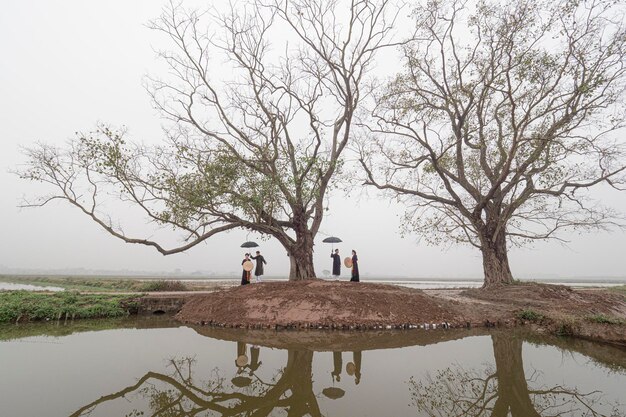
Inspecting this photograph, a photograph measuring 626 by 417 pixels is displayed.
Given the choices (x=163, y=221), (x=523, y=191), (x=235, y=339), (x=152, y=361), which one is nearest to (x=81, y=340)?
(x=152, y=361)

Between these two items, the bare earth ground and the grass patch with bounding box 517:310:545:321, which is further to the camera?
the grass patch with bounding box 517:310:545:321

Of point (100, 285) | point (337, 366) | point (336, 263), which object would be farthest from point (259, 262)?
point (100, 285)

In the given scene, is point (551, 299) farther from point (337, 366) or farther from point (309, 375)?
point (309, 375)

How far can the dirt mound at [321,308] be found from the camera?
11.5 m

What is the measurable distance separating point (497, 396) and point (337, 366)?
292 cm

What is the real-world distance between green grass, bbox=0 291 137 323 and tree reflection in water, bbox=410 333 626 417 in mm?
12924

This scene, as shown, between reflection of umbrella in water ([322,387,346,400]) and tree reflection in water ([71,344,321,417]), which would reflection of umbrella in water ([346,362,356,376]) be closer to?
tree reflection in water ([71,344,321,417])

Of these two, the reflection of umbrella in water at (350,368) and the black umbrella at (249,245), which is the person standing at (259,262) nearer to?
the black umbrella at (249,245)

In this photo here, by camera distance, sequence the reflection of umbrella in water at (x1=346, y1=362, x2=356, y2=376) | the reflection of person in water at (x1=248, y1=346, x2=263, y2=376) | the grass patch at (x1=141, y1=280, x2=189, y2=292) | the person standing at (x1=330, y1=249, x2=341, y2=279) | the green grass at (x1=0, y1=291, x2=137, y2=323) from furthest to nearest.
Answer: the grass patch at (x1=141, y1=280, x2=189, y2=292) < the person standing at (x1=330, y1=249, x2=341, y2=279) < the green grass at (x1=0, y1=291, x2=137, y2=323) < the reflection of person in water at (x1=248, y1=346, x2=263, y2=376) < the reflection of umbrella in water at (x1=346, y1=362, x2=356, y2=376)

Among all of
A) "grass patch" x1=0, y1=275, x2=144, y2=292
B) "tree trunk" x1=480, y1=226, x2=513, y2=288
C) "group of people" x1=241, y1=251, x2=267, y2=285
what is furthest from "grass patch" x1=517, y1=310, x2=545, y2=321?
"grass patch" x1=0, y1=275, x2=144, y2=292

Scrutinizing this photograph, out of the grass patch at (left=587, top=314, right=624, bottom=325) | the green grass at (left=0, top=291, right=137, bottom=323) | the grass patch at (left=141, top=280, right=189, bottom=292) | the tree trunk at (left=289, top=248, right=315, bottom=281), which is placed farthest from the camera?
the grass patch at (left=141, top=280, right=189, bottom=292)

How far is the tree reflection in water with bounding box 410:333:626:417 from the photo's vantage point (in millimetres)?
4984

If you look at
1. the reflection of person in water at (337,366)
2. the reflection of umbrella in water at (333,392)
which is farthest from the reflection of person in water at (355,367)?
the reflection of umbrella in water at (333,392)

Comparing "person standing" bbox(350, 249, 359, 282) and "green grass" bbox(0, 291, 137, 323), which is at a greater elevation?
"person standing" bbox(350, 249, 359, 282)
